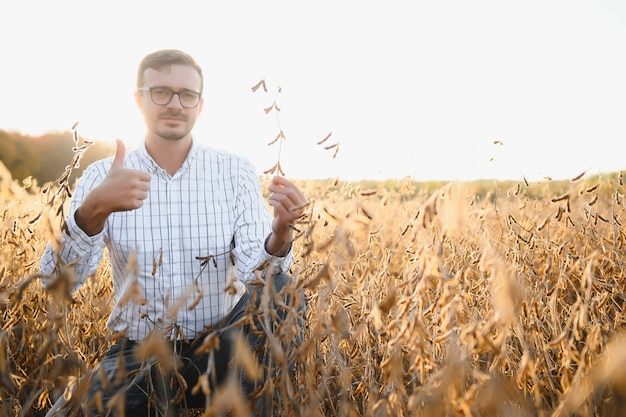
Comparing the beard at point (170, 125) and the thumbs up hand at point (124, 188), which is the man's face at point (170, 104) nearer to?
the beard at point (170, 125)

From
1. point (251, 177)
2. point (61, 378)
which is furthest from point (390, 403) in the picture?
point (251, 177)

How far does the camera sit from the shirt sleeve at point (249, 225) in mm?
1861

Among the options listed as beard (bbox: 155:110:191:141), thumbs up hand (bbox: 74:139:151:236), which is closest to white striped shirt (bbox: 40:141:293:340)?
beard (bbox: 155:110:191:141)

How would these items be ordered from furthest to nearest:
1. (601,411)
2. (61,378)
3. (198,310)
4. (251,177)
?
(251,177) < (198,310) < (601,411) < (61,378)

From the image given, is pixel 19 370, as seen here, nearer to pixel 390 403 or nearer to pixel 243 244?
pixel 243 244

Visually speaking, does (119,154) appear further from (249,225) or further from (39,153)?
(39,153)

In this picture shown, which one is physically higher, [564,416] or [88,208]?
[88,208]

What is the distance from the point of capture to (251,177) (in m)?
2.14

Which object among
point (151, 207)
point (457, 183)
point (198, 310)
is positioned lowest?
point (198, 310)

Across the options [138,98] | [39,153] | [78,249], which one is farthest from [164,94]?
[39,153]

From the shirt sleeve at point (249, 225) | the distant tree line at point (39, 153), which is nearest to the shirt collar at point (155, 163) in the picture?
the shirt sleeve at point (249, 225)

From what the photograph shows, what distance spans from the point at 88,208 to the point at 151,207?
0.57m

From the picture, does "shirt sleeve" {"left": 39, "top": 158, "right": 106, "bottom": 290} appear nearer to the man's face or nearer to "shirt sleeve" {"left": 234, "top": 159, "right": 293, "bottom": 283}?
the man's face

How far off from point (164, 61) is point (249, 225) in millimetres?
733
